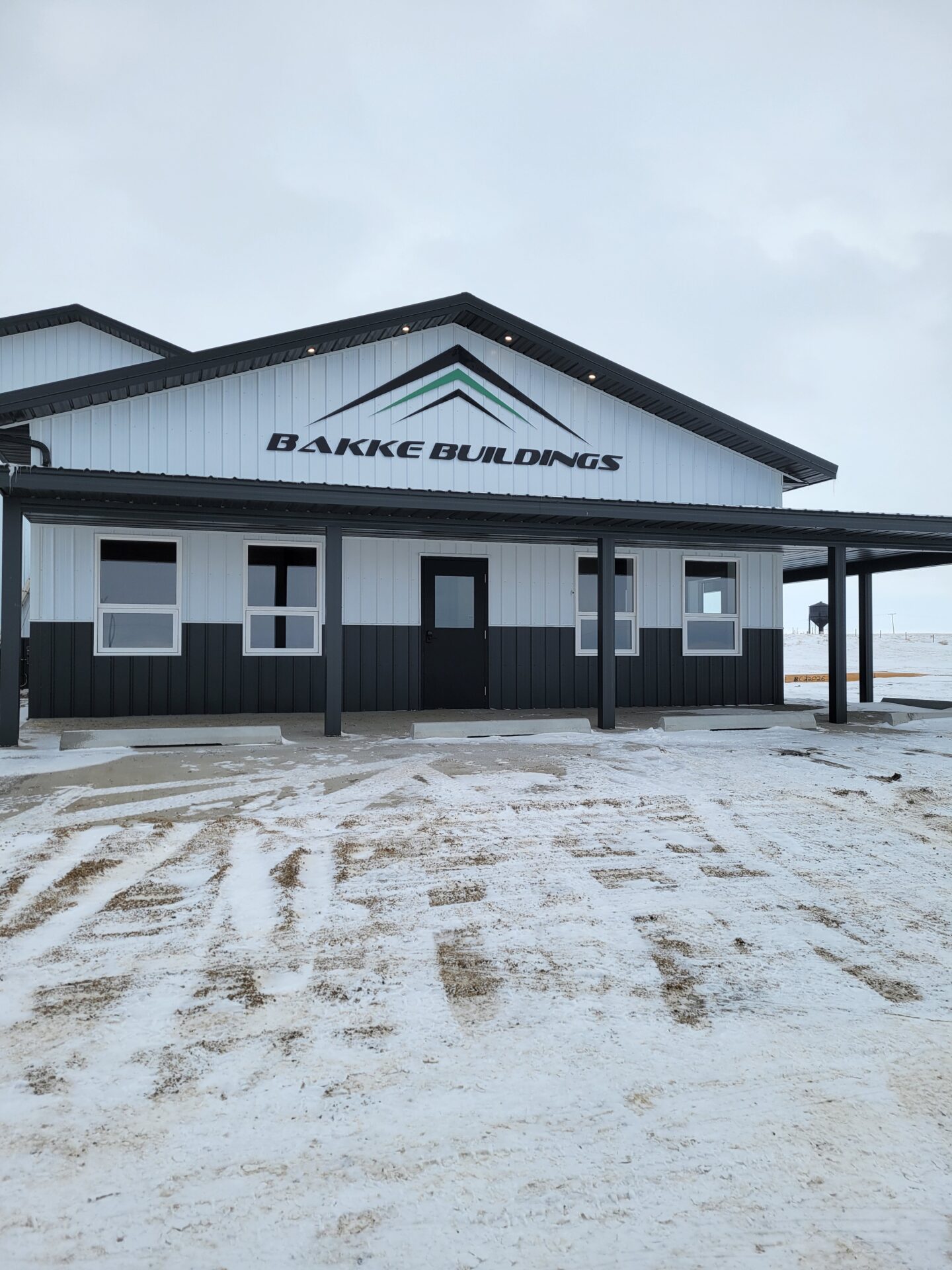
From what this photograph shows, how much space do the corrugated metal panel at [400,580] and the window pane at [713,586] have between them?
7.4 inches

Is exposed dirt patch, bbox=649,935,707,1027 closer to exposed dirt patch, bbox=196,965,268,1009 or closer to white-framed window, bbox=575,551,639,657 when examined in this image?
exposed dirt patch, bbox=196,965,268,1009

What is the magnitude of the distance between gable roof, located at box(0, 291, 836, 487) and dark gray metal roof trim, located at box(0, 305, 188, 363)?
576 cm

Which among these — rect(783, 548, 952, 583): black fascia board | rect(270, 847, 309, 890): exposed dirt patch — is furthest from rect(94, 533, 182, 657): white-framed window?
rect(783, 548, 952, 583): black fascia board

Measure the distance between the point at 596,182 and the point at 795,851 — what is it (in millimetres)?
45850

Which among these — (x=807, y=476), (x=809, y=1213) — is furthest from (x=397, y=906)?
(x=807, y=476)

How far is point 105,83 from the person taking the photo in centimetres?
2453

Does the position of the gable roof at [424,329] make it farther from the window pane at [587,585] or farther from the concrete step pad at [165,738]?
the concrete step pad at [165,738]

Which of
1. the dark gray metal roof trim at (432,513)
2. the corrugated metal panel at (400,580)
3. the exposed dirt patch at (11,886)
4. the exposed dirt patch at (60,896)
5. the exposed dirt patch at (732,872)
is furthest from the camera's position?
the corrugated metal panel at (400,580)

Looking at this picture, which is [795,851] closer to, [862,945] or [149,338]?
[862,945]

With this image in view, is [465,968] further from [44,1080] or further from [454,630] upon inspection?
[454,630]

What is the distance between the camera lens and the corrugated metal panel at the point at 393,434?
1038 centimetres

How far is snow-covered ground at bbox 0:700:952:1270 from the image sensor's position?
1686 millimetres

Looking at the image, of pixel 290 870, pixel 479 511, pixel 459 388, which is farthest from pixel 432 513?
pixel 290 870

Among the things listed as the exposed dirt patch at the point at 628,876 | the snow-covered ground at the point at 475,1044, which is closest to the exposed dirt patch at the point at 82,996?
the snow-covered ground at the point at 475,1044
